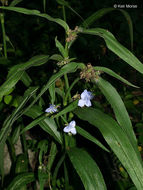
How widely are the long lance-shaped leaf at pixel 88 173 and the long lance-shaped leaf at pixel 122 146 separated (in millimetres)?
144

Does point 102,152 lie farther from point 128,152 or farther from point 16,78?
point 16,78

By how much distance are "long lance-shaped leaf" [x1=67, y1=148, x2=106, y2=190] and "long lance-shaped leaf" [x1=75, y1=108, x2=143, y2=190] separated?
144mm

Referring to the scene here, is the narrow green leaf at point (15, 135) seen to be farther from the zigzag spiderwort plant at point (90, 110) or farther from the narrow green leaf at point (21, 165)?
the zigzag spiderwort plant at point (90, 110)

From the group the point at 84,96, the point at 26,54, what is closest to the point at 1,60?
the point at 84,96

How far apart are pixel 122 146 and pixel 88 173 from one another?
173 millimetres

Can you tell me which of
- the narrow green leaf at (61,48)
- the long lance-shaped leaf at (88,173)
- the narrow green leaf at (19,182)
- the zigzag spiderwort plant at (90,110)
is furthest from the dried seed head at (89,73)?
the narrow green leaf at (19,182)

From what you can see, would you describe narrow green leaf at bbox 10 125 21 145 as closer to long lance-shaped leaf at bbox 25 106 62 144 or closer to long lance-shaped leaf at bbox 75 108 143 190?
long lance-shaped leaf at bbox 25 106 62 144

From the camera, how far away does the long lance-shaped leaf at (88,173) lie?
2.76ft

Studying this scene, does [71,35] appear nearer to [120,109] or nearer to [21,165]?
[120,109]

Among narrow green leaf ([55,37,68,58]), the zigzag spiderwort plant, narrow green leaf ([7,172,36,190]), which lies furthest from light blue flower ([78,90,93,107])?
narrow green leaf ([7,172,36,190])

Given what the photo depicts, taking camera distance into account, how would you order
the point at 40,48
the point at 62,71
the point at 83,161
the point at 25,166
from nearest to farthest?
1. the point at 62,71
2. the point at 83,161
3. the point at 25,166
4. the point at 40,48

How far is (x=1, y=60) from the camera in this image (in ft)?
4.12

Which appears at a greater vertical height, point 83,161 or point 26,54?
point 26,54

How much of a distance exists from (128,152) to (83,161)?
19cm
